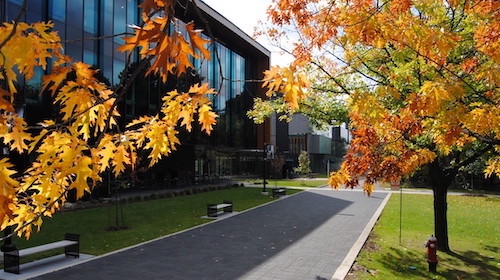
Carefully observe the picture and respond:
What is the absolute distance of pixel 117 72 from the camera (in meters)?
25.7

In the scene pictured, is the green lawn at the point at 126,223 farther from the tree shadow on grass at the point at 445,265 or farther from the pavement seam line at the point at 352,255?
the tree shadow on grass at the point at 445,265

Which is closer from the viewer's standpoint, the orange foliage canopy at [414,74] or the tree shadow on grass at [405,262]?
the orange foliage canopy at [414,74]

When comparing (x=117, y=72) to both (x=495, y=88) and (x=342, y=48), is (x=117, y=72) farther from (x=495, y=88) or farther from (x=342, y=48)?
(x=495, y=88)

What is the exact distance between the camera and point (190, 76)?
533 cm

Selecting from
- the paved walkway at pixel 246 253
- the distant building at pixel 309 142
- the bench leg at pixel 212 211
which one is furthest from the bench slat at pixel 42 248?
the distant building at pixel 309 142

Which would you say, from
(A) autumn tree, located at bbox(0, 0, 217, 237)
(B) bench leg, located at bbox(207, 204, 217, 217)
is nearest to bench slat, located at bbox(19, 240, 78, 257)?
(A) autumn tree, located at bbox(0, 0, 217, 237)

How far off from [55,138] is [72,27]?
841 inches

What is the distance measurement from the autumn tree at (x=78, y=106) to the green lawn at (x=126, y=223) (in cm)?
854

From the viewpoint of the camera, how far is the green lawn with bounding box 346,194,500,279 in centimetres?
945

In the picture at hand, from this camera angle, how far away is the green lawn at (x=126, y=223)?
477 inches

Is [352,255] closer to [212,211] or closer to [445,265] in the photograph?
[445,265]

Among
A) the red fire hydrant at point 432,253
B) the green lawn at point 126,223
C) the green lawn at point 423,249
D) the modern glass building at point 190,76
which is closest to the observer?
the red fire hydrant at point 432,253

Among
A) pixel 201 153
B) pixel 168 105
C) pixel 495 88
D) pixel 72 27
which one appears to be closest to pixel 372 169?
pixel 495 88

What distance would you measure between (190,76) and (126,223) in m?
11.7
